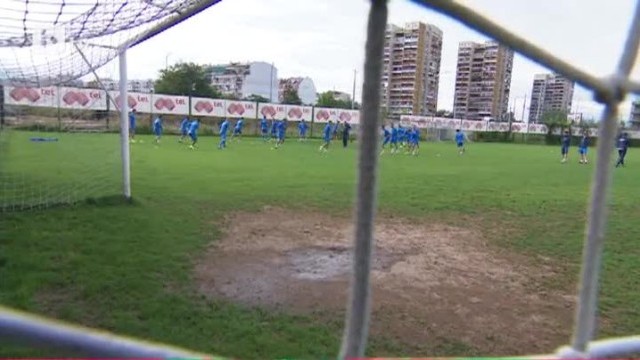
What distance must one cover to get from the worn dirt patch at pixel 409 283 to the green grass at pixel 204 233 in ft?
0.79

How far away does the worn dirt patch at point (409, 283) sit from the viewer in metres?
3.82

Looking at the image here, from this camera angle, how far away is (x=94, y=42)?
711 centimetres

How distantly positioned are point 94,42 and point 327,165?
30.9ft

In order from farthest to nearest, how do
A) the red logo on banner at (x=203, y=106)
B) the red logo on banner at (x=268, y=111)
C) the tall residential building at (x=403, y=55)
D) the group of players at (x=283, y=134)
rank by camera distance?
the red logo on banner at (x=268, y=111), the red logo on banner at (x=203, y=106), the group of players at (x=283, y=134), the tall residential building at (x=403, y=55)

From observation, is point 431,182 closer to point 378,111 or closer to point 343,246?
point 343,246

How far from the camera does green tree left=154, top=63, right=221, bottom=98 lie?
160 ft

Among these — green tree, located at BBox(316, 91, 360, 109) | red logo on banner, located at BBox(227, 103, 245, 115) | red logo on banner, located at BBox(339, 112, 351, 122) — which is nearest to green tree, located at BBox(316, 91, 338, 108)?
green tree, located at BBox(316, 91, 360, 109)

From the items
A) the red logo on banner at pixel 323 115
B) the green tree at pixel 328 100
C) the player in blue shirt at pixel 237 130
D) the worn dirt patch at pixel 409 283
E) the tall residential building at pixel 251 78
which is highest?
the tall residential building at pixel 251 78

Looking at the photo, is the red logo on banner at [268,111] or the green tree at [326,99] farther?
the green tree at [326,99]

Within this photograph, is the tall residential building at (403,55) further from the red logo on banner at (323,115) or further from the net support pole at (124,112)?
the red logo on banner at (323,115)

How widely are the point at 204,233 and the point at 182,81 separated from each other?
45.4 metres

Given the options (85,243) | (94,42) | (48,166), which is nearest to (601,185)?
(85,243)

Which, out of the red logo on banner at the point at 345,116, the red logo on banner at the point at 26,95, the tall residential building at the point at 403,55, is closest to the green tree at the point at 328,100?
the red logo on banner at the point at 345,116

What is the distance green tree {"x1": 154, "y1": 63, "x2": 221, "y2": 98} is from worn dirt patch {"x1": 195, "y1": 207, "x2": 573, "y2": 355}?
144 feet
